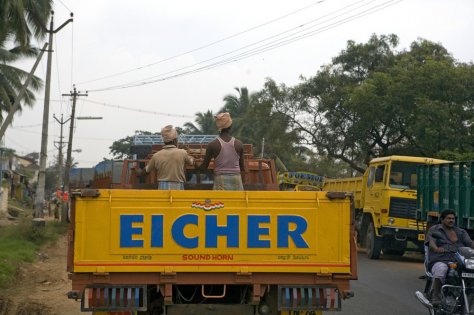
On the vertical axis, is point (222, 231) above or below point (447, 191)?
below

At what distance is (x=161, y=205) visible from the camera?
18.5ft

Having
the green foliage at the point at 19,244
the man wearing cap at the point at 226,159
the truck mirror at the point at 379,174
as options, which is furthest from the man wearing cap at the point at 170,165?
the truck mirror at the point at 379,174

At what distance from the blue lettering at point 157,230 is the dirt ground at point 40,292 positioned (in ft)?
14.2

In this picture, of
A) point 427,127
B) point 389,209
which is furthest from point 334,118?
point 389,209

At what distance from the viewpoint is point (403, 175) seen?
1805 cm

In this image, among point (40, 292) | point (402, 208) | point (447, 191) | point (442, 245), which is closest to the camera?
point (442, 245)

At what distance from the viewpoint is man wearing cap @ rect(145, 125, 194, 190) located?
6789 mm

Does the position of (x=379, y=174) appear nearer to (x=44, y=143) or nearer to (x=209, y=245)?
(x=44, y=143)

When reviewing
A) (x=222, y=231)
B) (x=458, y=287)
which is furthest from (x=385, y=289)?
(x=222, y=231)

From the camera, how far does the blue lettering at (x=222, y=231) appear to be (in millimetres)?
5629

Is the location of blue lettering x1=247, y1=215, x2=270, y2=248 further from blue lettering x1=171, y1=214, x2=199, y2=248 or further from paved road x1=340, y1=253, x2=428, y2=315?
paved road x1=340, y1=253, x2=428, y2=315

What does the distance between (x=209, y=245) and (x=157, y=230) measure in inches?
17.3

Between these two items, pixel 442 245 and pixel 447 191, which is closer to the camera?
pixel 442 245

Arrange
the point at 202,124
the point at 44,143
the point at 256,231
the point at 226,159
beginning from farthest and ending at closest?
the point at 202,124 < the point at 44,143 < the point at 226,159 < the point at 256,231
